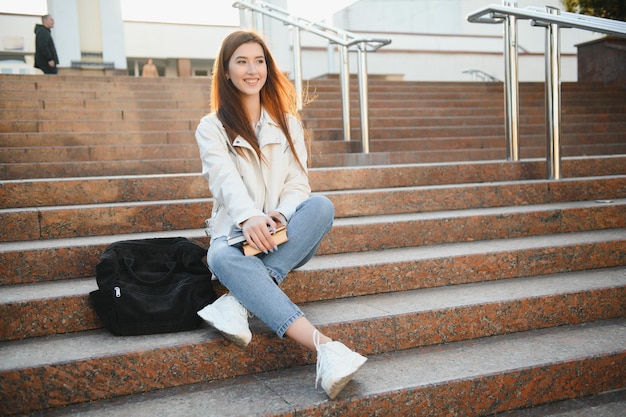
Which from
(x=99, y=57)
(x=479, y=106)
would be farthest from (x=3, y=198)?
(x=99, y=57)

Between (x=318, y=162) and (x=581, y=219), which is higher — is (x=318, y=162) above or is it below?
above

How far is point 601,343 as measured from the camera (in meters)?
2.51

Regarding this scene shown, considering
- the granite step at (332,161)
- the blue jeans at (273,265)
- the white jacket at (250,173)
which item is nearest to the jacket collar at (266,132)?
the white jacket at (250,173)

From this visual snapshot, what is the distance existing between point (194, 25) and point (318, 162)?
621 inches

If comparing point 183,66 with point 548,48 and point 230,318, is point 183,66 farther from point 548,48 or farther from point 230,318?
point 230,318

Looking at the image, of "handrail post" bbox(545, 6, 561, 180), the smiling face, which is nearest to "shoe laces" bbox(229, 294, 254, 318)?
the smiling face

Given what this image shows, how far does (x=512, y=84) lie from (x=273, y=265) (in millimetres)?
2843

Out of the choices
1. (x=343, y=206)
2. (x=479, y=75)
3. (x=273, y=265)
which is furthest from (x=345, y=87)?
(x=479, y=75)

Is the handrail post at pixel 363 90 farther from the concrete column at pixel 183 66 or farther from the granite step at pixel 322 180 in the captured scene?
the concrete column at pixel 183 66

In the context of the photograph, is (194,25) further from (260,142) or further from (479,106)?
(260,142)

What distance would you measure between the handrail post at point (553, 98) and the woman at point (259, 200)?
2132 millimetres

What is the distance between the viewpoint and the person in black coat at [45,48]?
29.3 ft

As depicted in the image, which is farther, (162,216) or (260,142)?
A: (162,216)

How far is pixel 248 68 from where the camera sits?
2662mm
